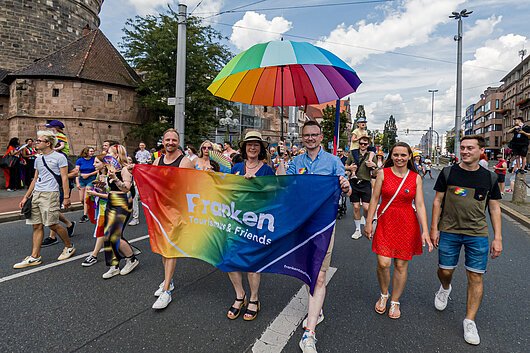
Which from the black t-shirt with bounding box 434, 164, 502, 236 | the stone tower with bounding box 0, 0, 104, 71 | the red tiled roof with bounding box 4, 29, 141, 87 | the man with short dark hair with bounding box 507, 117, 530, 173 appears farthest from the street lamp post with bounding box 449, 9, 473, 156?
the stone tower with bounding box 0, 0, 104, 71

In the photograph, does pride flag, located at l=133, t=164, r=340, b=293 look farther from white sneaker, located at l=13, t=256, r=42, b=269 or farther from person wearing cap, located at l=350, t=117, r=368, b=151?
person wearing cap, located at l=350, t=117, r=368, b=151

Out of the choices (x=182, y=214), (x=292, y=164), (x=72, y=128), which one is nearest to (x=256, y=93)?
(x=292, y=164)

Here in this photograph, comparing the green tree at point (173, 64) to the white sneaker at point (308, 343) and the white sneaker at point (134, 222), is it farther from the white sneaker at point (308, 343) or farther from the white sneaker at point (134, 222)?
the white sneaker at point (308, 343)

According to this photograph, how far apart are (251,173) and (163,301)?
1607mm

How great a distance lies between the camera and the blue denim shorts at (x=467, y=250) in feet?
9.70

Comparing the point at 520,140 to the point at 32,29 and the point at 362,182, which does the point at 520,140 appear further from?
the point at 32,29

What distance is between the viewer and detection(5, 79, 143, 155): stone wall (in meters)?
24.8

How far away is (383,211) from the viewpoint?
331cm

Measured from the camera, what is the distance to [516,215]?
27.0ft

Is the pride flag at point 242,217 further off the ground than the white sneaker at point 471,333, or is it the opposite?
the pride flag at point 242,217

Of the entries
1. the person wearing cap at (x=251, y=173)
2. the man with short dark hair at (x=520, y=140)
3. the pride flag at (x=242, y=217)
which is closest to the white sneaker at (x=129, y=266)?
the pride flag at (x=242, y=217)

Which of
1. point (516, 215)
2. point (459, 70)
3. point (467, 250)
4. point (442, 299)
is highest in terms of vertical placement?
point (459, 70)

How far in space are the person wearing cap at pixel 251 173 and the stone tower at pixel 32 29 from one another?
34465 mm

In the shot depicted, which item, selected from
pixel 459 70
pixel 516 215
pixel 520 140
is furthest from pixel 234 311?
pixel 459 70
